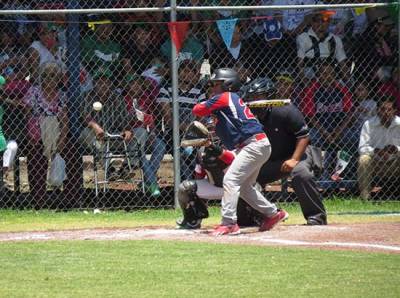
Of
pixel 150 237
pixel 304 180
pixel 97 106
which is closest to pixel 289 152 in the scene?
pixel 304 180

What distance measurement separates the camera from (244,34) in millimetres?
14234

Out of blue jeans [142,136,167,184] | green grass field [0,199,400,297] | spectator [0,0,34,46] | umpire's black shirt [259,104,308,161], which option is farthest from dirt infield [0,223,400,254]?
spectator [0,0,34,46]

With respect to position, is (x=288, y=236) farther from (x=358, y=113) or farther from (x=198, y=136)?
(x=358, y=113)

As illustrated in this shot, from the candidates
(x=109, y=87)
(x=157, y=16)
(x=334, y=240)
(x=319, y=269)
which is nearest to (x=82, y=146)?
(x=109, y=87)

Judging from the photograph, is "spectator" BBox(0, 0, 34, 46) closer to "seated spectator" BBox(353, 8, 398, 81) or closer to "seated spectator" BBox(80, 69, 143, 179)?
"seated spectator" BBox(80, 69, 143, 179)

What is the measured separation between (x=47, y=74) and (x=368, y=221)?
4614 mm

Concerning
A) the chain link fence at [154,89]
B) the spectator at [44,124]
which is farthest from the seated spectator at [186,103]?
the spectator at [44,124]

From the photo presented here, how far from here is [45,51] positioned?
45.1 ft

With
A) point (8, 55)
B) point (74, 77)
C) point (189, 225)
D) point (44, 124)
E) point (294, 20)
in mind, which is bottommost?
point (189, 225)

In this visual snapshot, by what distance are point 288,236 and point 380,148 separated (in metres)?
3.94

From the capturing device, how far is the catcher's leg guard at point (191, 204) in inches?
443

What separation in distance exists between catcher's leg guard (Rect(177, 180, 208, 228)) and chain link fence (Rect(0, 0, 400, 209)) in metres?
2.32

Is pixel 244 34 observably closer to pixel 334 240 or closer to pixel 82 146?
pixel 82 146

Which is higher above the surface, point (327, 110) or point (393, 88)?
point (393, 88)
